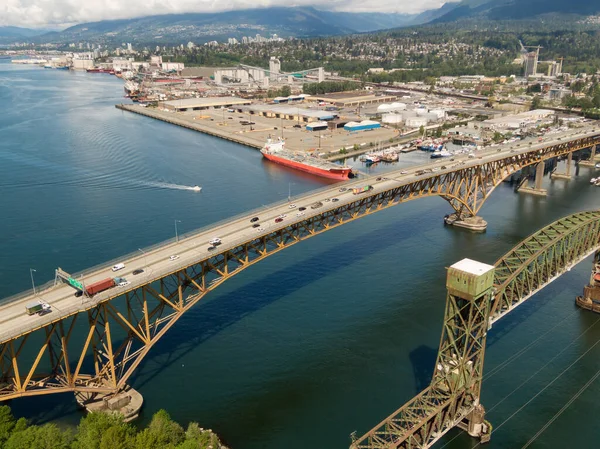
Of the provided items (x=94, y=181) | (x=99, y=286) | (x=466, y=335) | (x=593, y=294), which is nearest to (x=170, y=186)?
(x=94, y=181)

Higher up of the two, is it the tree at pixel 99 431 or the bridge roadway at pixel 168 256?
the bridge roadway at pixel 168 256

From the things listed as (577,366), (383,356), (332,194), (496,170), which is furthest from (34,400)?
(496,170)

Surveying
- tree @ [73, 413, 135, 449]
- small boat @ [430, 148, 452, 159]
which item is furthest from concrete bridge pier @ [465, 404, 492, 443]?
small boat @ [430, 148, 452, 159]

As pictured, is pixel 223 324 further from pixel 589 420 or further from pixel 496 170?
pixel 496 170

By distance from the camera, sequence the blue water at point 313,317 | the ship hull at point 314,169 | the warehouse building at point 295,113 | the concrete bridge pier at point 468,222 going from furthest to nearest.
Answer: the warehouse building at point 295,113
the ship hull at point 314,169
the concrete bridge pier at point 468,222
the blue water at point 313,317

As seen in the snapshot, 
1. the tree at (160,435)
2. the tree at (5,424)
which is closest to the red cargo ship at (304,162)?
the tree at (160,435)

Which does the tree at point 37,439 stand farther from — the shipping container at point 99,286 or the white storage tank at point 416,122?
the white storage tank at point 416,122
